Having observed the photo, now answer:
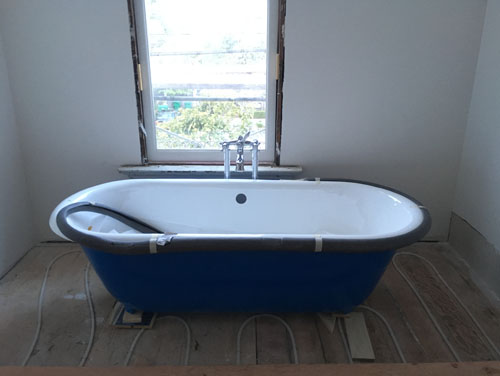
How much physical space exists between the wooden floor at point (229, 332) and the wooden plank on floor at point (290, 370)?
1.19 feet

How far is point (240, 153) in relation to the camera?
1.94 metres

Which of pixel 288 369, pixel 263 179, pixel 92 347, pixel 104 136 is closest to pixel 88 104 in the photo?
pixel 104 136

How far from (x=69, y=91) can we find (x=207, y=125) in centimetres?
84

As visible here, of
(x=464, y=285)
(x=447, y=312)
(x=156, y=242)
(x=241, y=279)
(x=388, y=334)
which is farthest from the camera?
(x=464, y=285)

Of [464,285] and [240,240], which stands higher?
[240,240]

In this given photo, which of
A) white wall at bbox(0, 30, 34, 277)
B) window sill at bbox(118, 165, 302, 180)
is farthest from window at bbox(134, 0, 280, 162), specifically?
white wall at bbox(0, 30, 34, 277)

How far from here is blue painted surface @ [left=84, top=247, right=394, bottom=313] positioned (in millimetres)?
1243

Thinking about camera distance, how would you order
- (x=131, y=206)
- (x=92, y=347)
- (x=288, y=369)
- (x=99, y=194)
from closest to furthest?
1. (x=288, y=369)
2. (x=92, y=347)
3. (x=99, y=194)
4. (x=131, y=206)

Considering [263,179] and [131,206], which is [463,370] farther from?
[131,206]

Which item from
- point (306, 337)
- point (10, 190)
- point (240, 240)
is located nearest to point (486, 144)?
point (306, 337)

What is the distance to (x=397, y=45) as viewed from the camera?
6.16 ft

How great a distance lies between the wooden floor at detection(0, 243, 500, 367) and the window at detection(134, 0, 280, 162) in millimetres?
1015

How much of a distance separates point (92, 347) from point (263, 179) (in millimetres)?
1213

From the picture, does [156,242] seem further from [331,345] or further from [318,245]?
[331,345]
